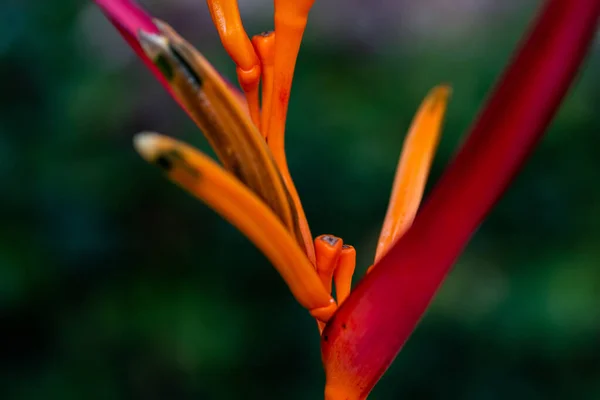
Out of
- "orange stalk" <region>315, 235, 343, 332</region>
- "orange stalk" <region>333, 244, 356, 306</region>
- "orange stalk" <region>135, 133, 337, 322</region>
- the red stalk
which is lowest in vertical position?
"orange stalk" <region>333, 244, 356, 306</region>

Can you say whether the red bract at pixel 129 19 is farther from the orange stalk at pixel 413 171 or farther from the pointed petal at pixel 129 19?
the orange stalk at pixel 413 171

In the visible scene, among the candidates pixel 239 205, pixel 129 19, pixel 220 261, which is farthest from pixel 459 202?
pixel 220 261

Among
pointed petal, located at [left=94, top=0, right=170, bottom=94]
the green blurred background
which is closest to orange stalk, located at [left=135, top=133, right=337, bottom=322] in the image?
pointed petal, located at [left=94, top=0, right=170, bottom=94]

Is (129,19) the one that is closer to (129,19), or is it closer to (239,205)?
(129,19)

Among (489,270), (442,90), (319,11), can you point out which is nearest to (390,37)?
(319,11)

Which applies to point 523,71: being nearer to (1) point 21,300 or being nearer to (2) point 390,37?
(1) point 21,300

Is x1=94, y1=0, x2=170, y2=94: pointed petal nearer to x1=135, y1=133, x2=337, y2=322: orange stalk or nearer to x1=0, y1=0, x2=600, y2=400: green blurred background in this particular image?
x1=135, y1=133, x2=337, y2=322: orange stalk

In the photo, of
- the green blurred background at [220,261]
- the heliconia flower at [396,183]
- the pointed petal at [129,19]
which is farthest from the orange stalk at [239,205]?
the green blurred background at [220,261]
